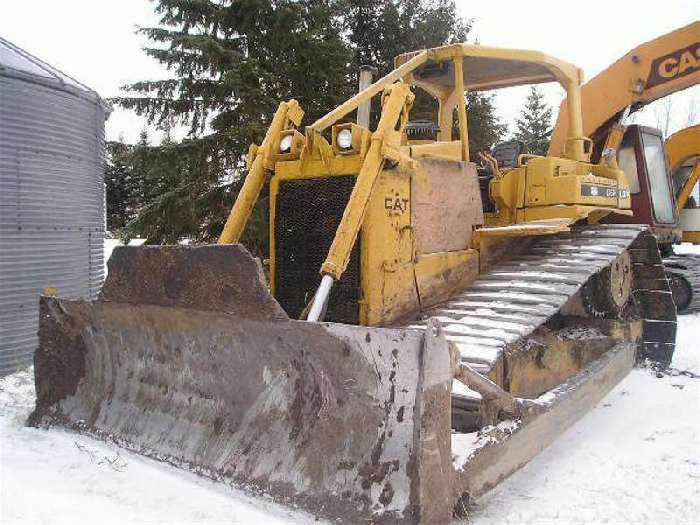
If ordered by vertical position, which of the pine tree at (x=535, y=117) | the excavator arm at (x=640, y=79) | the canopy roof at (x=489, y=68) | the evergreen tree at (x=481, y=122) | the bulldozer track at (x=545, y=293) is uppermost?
the pine tree at (x=535, y=117)

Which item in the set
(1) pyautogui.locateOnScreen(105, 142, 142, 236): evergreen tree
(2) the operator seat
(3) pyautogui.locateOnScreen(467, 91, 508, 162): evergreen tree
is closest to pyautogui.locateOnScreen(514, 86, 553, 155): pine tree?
(3) pyautogui.locateOnScreen(467, 91, 508, 162): evergreen tree

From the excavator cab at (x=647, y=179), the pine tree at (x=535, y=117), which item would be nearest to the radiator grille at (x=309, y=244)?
the excavator cab at (x=647, y=179)

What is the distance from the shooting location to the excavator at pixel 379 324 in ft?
8.54

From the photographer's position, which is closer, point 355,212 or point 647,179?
point 355,212

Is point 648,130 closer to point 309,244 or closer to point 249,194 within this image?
point 309,244

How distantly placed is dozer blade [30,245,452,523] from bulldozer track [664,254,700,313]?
7.14 m

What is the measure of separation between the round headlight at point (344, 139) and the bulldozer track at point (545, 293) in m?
1.18

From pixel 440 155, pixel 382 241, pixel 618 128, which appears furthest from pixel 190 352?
pixel 618 128

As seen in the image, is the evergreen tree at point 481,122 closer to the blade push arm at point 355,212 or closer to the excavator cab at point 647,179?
the excavator cab at point 647,179

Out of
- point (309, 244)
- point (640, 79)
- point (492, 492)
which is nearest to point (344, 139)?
point (309, 244)

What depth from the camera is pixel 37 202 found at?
566cm

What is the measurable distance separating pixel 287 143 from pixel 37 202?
2.79m

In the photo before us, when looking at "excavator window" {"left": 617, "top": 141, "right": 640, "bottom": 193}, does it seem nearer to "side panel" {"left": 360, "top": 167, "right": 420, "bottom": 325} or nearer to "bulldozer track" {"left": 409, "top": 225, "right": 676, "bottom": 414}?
"bulldozer track" {"left": 409, "top": 225, "right": 676, "bottom": 414}

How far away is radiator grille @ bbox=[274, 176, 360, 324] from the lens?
391 cm
